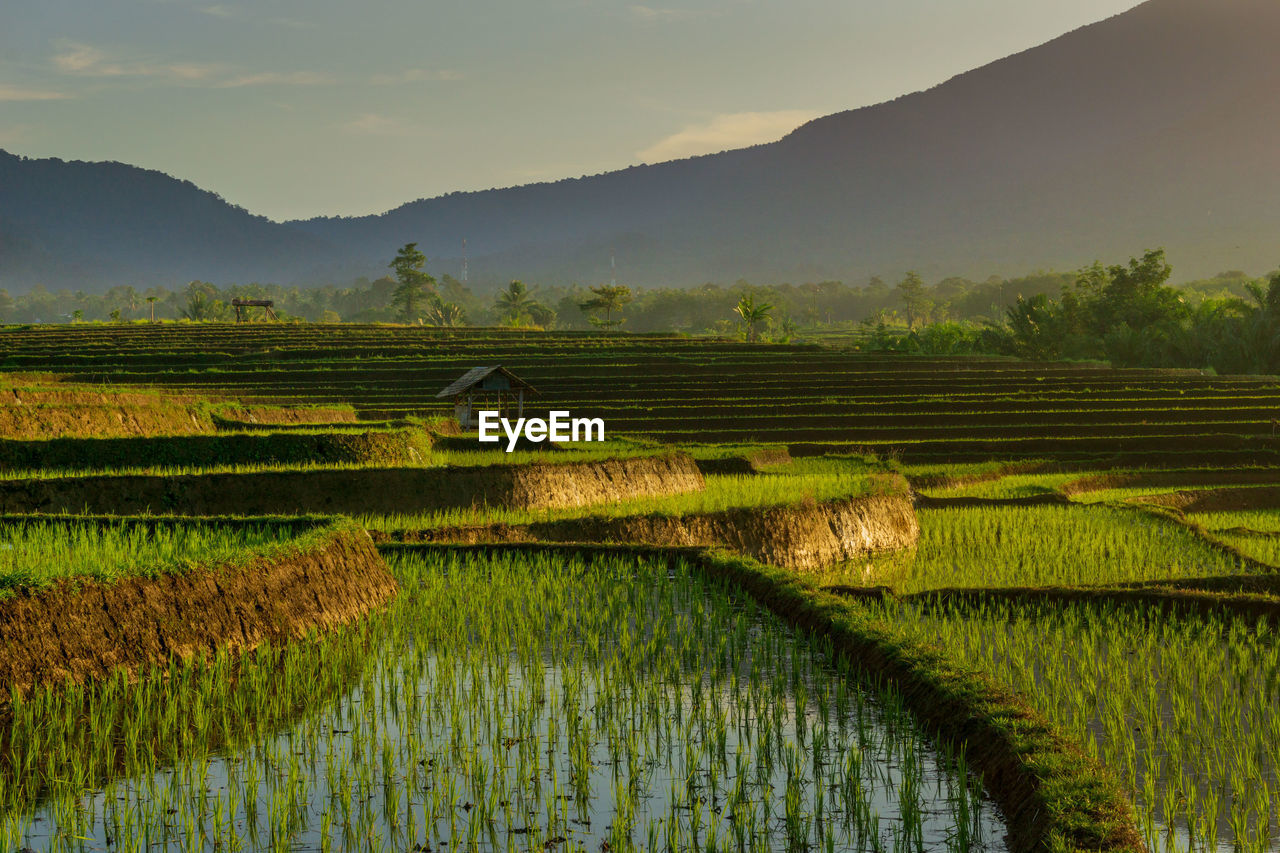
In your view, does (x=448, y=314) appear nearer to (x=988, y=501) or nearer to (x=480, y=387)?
(x=480, y=387)

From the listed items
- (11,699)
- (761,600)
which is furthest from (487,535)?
(11,699)

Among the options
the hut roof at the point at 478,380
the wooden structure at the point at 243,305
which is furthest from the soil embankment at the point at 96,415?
the wooden structure at the point at 243,305

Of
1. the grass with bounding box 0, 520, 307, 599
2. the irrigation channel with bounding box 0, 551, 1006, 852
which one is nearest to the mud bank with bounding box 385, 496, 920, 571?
the grass with bounding box 0, 520, 307, 599

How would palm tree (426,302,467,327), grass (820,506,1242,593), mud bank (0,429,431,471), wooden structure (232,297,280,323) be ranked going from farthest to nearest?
palm tree (426,302,467,327) → wooden structure (232,297,280,323) → mud bank (0,429,431,471) → grass (820,506,1242,593)

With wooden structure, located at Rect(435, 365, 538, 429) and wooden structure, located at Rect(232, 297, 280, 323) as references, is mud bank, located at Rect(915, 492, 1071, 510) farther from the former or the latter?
wooden structure, located at Rect(232, 297, 280, 323)

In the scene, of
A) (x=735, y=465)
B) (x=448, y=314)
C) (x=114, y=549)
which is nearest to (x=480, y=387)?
(x=735, y=465)

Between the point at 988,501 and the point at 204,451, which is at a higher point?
the point at 204,451
